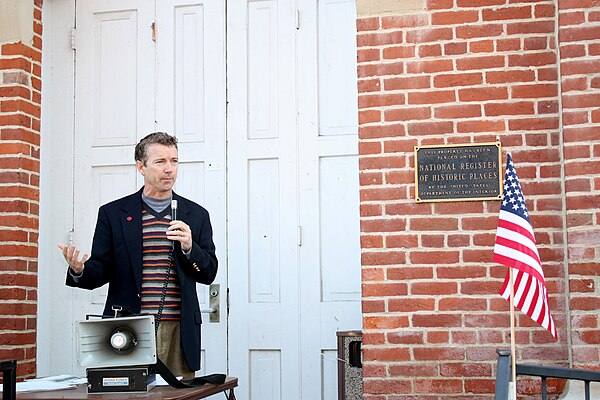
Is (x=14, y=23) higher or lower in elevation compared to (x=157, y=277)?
higher

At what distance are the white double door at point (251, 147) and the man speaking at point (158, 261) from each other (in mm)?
967

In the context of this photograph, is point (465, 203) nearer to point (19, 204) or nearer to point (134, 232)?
point (134, 232)

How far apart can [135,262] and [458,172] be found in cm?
178

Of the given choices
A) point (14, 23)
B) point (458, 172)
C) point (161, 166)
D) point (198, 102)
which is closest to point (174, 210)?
point (161, 166)

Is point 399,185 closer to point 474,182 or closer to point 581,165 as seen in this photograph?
point 474,182

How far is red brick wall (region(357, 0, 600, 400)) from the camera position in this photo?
16.3 ft

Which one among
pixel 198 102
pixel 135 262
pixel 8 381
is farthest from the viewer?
pixel 198 102

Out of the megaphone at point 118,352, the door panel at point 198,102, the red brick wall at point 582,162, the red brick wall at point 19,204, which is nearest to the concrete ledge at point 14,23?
the red brick wall at point 19,204

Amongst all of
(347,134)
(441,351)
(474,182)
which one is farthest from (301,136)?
(441,351)

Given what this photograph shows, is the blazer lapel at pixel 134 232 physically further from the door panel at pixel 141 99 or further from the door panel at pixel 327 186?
the door panel at pixel 327 186

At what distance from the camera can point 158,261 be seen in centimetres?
489

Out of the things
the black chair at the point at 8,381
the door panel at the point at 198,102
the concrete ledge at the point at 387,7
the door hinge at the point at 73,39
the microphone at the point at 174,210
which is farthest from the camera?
the door hinge at the point at 73,39

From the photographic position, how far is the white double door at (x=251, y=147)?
582cm

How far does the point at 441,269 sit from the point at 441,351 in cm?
44
